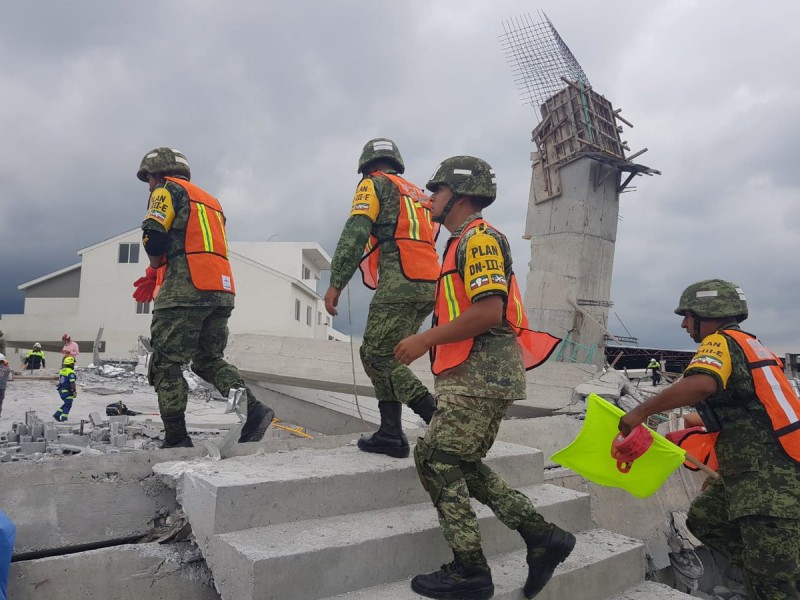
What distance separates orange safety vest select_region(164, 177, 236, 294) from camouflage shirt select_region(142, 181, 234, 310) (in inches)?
1.4

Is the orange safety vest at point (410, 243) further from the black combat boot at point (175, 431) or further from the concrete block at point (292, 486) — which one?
the black combat boot at point (175, 431)

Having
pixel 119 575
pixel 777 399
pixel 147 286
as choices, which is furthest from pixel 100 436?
pixel 777 399

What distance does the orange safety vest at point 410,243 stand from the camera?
3.73 metres

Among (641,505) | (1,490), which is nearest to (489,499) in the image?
(1,490)

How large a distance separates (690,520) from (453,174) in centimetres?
280

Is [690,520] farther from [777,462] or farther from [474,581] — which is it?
[474,581]

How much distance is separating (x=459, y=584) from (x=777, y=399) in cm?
202

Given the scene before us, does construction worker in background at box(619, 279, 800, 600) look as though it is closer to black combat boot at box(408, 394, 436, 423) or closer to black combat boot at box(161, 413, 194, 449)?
black combat boot at box(408, 394, 436, 423)

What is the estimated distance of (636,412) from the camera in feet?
9.85

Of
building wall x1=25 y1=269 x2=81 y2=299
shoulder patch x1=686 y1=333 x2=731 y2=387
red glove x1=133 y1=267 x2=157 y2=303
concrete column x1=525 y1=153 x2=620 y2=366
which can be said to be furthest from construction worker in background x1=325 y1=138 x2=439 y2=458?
building wall x1=25 y1=269 x2=81 y2=299

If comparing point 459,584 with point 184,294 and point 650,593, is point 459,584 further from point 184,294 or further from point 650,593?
point 184,294

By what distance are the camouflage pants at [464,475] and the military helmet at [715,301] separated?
5.06ft

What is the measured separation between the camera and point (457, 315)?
2693 mm

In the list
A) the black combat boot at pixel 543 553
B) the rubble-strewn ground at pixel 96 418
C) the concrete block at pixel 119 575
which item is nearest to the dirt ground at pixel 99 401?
the rubble-strewn ground at pixel 96 418
